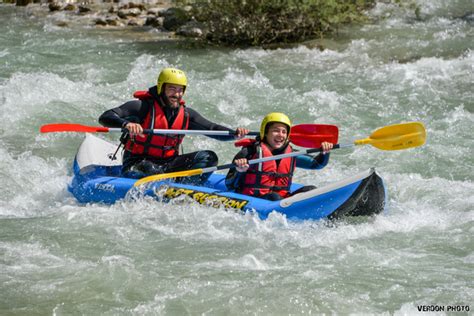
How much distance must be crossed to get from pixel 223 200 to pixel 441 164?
2.90 metres

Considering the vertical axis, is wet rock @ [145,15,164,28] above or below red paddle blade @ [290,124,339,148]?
above

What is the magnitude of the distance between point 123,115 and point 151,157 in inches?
19.3

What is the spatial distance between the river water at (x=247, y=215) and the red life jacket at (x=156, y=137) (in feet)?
2.03

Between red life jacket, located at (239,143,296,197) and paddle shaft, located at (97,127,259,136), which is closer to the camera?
red life jacket, located at (239,143,296,197)

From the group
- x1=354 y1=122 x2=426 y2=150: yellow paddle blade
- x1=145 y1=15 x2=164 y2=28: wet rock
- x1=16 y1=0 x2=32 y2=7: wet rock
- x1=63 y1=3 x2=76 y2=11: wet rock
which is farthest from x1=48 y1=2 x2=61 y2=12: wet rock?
x1=354 y1=122 x2=426 y2=150: yellow paddle blade

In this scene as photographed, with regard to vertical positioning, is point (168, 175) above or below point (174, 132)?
below

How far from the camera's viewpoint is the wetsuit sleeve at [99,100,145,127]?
7355 mm

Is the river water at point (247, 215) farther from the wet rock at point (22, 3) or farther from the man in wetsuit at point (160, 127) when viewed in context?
the wet rock at point (22, 3)

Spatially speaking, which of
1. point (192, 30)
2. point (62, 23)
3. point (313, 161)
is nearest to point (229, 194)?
point (313, 161)

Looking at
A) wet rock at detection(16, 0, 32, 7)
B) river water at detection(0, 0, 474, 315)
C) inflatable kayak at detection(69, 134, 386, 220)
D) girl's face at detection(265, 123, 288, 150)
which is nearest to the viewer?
river water at detection(0, 0, 474, 315)

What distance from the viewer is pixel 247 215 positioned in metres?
6.62

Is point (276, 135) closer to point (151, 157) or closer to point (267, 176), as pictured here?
point (267, 176)

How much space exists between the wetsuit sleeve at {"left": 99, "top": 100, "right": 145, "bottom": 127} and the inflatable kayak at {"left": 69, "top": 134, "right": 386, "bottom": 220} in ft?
1.80

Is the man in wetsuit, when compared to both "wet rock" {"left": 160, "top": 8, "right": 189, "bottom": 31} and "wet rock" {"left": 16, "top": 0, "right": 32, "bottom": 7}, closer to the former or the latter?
"wet rock" {"left": 160, "top": 8, "right": 189, "bottom": 31}
